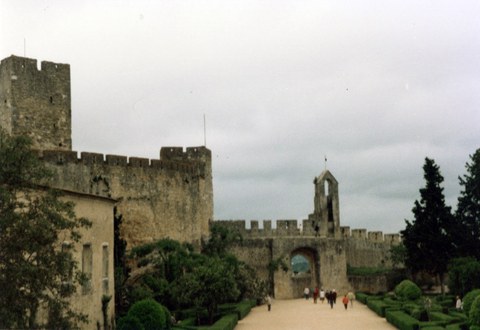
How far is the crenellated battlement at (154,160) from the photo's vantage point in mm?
34875

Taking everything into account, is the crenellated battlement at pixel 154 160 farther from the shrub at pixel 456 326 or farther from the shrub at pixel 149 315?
the shrub at pixel 456 326

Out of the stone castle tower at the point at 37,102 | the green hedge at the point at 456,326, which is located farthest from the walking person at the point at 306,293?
the green hedge at the point at 456,326

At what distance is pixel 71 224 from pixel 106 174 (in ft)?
71.6

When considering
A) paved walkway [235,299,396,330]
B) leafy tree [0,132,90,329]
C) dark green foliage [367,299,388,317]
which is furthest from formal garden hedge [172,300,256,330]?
leafy tree [0,132,90,329]

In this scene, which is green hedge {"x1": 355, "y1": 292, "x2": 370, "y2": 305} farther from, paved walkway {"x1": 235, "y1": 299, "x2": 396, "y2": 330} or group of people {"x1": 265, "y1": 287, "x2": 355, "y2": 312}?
paved walkway {"x1": 235, "y1": 299, "x2": 396, "y2": 330}

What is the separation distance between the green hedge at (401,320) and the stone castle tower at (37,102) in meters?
16.3

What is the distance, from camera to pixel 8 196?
14453mm

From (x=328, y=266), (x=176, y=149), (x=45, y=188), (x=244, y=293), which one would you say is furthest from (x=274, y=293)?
(x=45, y=188)

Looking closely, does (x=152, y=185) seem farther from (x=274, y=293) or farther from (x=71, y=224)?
(x=71, y=224)

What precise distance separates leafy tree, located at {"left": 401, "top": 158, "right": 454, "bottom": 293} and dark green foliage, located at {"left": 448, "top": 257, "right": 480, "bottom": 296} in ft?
12.2

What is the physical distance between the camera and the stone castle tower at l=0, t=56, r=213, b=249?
34812mm

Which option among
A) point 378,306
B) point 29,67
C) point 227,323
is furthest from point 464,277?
point 29,67

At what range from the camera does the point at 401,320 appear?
1107 inches

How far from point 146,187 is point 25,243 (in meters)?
25.2
